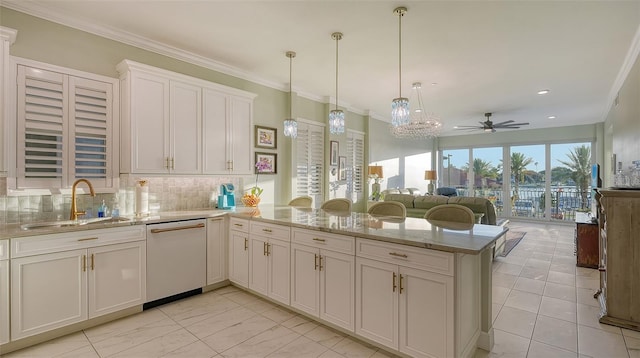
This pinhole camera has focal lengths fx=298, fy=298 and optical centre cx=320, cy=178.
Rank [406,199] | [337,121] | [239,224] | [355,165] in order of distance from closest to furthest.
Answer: [239,224] < [337,121] < [406,199] < [355,165]

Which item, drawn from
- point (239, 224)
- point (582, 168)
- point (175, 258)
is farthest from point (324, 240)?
point (582, 168)

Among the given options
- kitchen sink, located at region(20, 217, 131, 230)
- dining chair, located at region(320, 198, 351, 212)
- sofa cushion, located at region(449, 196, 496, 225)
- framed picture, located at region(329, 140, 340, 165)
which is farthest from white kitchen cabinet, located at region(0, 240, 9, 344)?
sofa cushion, located at region(449, 196, 496, 225)

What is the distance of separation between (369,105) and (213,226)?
176 inches

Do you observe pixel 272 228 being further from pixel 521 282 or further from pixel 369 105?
pixel 369 105

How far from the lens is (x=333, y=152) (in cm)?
610

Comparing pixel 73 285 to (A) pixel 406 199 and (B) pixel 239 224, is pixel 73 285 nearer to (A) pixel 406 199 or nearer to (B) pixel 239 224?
(B) pixel 239 224

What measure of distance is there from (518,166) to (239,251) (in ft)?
30.9

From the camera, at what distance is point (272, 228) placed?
10.1 ft

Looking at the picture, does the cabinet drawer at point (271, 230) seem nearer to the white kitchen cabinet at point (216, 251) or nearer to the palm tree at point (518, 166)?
the white kitchen cabinet at point (216, 251)

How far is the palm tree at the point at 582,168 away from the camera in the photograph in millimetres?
8461

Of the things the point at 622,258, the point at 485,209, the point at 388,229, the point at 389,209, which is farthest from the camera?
the point at 485,209

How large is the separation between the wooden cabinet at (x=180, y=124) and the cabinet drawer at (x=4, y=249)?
44.3 inches

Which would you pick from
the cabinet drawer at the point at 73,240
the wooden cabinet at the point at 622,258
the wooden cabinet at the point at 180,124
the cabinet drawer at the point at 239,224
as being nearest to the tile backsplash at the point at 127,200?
the wooden cabinet at the point at 180,124

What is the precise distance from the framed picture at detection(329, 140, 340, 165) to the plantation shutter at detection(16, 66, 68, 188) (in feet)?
13.6
